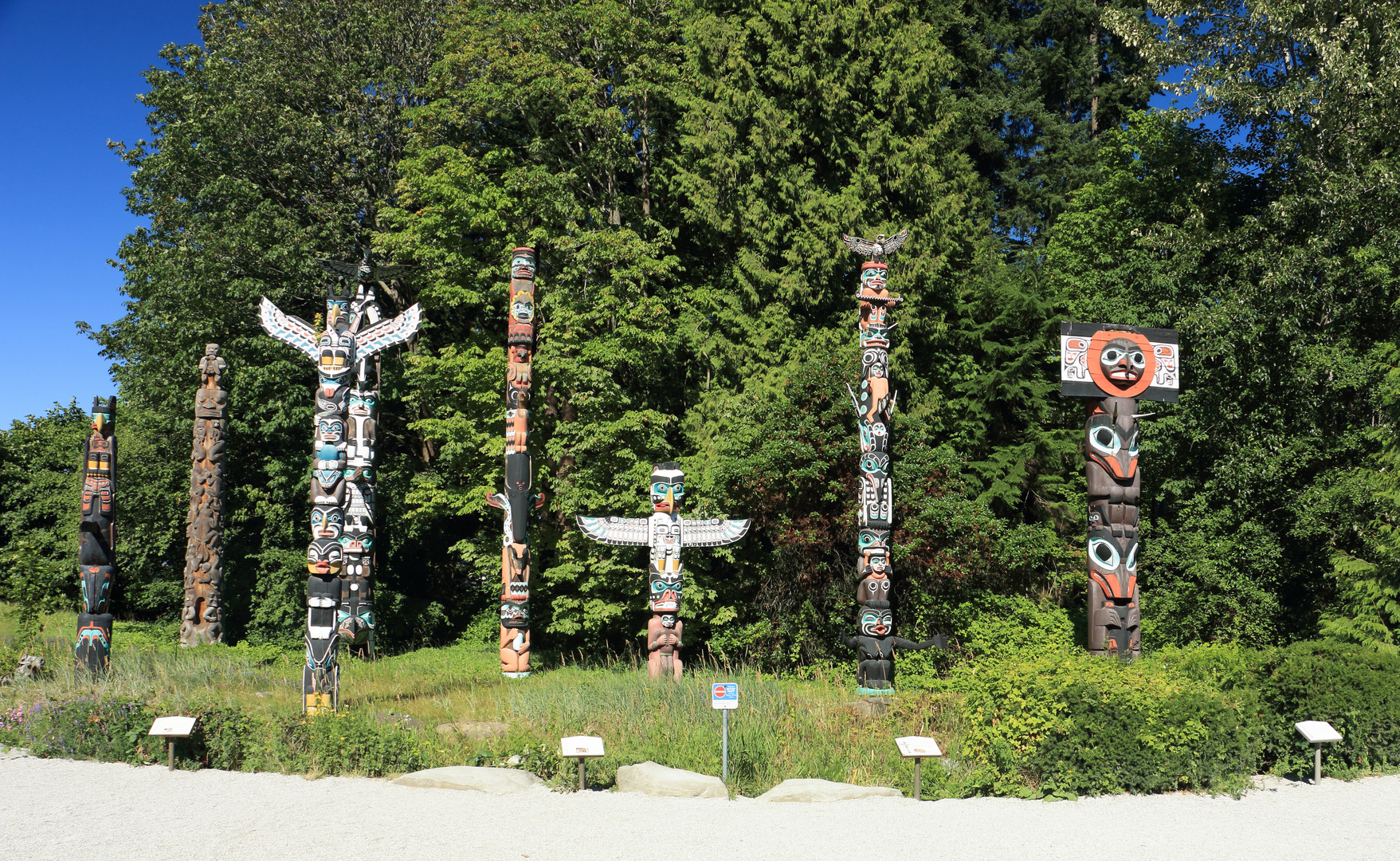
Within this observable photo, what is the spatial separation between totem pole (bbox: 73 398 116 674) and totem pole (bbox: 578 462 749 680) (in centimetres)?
678

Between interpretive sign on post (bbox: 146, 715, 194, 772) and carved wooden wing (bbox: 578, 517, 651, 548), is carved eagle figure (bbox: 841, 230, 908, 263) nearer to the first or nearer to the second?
carved wooden wing (bbox: 578, 517, 651, 548)

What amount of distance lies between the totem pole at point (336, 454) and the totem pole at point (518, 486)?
6.91 feet

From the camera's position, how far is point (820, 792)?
24.8 ft

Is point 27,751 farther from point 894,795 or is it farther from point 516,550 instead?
point 894,795

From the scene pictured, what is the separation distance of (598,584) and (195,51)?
16.0m

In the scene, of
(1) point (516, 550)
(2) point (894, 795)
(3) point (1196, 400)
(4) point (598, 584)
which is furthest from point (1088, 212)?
(2) point (894, 795)

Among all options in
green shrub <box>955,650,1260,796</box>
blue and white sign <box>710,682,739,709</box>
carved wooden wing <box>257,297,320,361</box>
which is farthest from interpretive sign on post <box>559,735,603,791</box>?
carved wooden wing <box>257,297,320,361</box>

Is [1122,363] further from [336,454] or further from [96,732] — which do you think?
[96,732]

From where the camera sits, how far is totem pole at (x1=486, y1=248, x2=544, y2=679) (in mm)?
13227

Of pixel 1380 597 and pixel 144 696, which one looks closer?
pixel 144 696

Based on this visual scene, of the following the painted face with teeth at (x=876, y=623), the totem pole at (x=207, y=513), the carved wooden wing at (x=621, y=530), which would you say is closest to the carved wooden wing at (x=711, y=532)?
the carved wooden wing at (x=621, y=530)

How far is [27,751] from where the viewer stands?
9.23 meters

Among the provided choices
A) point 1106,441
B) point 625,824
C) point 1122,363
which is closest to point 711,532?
point 1106,441

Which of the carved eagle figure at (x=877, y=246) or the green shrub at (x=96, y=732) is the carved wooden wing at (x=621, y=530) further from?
the green shrub at (x=96, y=732)
